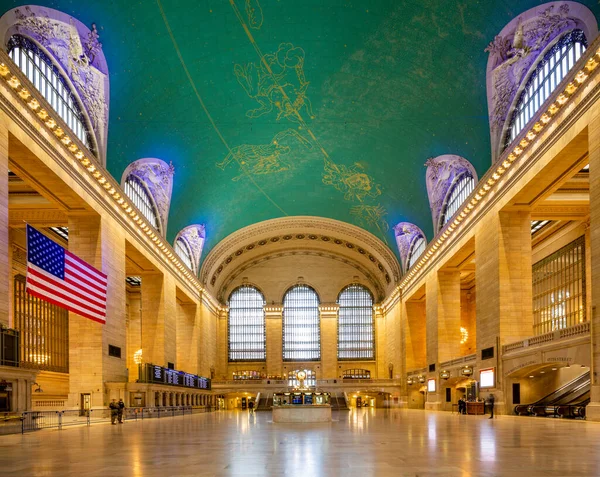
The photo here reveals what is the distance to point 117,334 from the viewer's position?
99.8 feet

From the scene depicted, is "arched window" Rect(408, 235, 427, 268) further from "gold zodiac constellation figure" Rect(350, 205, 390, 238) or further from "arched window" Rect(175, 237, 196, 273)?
"arched window" Rect(175, 237, 196, 273)

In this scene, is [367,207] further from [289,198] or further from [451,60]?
[451,60]

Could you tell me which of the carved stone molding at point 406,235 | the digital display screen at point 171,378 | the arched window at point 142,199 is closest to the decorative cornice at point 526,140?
the carved stone molding at point 406,235

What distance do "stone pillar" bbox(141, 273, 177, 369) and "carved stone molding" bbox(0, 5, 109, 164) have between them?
13.3m

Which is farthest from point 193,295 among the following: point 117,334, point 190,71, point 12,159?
point 12,159

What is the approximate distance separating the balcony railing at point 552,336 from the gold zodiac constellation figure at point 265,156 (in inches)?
606

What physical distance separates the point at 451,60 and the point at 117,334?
1776cm

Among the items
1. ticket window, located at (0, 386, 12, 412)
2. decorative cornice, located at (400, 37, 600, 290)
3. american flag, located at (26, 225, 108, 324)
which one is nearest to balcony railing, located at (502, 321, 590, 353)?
decorative cornice, located at (400, 37, 600, 290)

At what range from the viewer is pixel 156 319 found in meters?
39.8

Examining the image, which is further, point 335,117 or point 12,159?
point 335,117

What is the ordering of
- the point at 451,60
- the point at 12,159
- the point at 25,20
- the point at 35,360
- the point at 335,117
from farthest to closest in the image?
the point at 35,360 < the point at 335,117 < the point at 451,60 < the point at 12,159 < the point at 25,20

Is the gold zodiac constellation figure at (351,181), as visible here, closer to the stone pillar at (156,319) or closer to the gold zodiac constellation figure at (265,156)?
the gold zodiac constellation figure at (265,156)

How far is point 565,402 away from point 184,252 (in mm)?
27896

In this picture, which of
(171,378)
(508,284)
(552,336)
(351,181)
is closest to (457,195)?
Result: (351,181)
